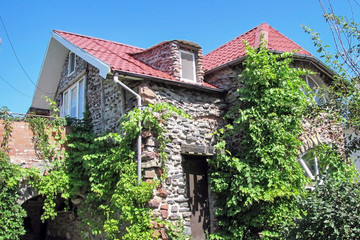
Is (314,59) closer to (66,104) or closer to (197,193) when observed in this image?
(197,193)

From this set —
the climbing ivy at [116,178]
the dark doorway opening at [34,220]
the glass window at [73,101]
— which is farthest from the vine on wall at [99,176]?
the dark doorway opening at [34,220]

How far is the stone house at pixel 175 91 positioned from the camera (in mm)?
7926

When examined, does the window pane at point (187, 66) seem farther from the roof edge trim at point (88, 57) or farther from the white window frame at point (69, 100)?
the white window frame at point (69, 100)

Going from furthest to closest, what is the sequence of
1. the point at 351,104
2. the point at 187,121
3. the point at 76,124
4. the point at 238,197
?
the point at 76,124, the point at 187,121, the point at 238,197, the point at 351,104

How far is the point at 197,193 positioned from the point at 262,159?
190 cm

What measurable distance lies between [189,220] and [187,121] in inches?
96.8

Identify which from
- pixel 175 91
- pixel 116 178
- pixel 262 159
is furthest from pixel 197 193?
pixel 175 91

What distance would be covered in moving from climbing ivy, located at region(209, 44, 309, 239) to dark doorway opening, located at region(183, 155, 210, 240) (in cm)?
31

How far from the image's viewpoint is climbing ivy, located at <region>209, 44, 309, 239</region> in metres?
7.85

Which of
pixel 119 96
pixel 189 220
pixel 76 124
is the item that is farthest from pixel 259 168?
pixel 76 124

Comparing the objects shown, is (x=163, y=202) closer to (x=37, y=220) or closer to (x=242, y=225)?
(x=242, y=225)

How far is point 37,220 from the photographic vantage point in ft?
40.8

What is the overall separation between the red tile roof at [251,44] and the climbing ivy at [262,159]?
1.36m

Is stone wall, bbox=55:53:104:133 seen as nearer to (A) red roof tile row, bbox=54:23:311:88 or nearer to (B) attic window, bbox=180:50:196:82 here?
(A) red roof tile row, bbox=54:23:311:88
